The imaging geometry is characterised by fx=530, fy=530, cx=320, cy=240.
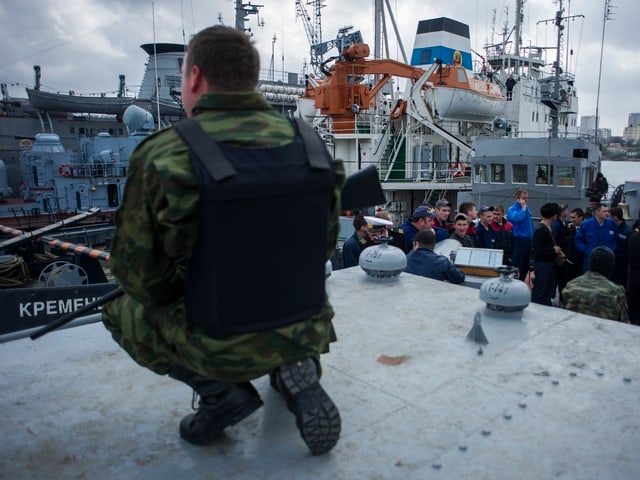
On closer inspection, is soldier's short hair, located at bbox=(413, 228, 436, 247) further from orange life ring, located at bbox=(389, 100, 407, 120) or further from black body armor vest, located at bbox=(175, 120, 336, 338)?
orange life ring, located at bbox=(389, 100, 407, 120)

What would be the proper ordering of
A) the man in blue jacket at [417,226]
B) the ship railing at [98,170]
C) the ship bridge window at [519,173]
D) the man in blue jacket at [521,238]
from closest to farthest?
the man in blue jacket at [417,226] → the man in blue jacket at [521,238] → the ship bridge window at [519,173] → the ship railing at [98,170]

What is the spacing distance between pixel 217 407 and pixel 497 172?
48.0 ft

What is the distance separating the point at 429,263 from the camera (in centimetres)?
480

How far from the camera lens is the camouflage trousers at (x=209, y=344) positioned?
174cm

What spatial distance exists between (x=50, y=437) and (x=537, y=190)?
46.8 feet

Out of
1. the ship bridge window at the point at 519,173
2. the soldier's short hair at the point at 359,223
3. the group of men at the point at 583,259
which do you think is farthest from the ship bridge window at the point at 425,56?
the soldier's short hair at the point at 359,223

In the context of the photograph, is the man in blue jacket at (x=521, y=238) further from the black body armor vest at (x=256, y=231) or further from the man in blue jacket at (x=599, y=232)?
the black body armor vest at (x=256, y=231)


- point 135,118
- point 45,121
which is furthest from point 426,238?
point 45,121

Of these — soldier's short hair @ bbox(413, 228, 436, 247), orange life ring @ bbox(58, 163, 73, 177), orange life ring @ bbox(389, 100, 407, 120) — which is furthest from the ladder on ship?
soldier's short hair @ bbox(413, 228, 436, 247)

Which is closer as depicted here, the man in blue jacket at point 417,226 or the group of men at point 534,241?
the group of men at point 534,241

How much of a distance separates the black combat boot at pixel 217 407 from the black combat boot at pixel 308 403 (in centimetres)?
17

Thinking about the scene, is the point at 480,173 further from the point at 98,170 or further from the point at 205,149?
the point at 205,149

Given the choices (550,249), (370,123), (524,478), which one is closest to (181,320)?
(524,478)

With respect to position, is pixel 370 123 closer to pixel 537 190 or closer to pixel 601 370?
pixel 537 190
